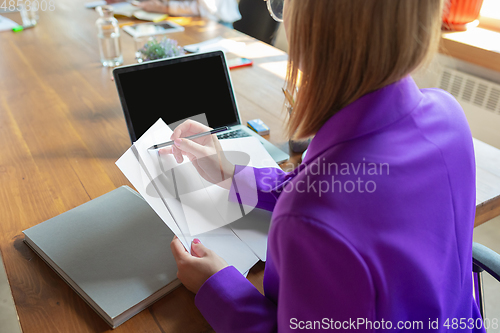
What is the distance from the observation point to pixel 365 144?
464 millimetres

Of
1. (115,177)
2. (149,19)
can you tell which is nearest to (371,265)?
(115,177)

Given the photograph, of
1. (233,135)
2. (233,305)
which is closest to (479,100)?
(233,135)

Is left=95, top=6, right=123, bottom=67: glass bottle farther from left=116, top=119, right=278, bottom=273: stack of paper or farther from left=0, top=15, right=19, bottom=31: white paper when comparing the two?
left=116, top=119, right=278, bottom=273: stack of paper

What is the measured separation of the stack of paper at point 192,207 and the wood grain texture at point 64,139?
0.06 meters

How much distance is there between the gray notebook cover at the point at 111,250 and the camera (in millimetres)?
620

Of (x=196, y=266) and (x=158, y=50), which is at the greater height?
(x=158, y=50)

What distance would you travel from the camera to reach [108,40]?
157cm

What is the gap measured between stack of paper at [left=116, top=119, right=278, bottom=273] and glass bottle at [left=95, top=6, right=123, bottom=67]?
87cm

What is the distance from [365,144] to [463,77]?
2.02 m

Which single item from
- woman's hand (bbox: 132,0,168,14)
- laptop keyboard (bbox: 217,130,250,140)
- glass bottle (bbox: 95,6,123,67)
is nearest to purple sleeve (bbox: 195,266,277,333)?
laptop keyboard (bbox: 217,130,250,140)

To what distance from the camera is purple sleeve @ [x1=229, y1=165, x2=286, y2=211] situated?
0.81m

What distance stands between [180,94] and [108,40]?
76 cm

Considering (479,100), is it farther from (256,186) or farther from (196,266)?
(196,266)

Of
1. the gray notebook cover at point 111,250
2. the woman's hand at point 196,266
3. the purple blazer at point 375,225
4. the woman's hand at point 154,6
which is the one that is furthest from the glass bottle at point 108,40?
the purple blazer at point 375,225
